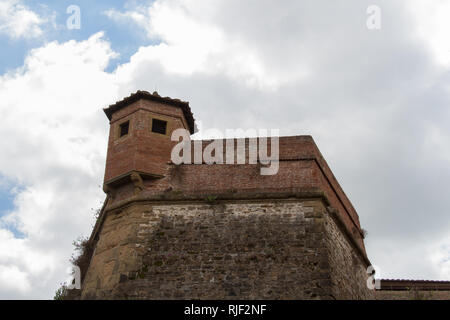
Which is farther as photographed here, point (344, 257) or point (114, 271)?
point (344, 257)

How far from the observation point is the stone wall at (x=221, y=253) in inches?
486

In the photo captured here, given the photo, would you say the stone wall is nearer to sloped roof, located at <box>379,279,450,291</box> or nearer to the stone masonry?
the stone masonry

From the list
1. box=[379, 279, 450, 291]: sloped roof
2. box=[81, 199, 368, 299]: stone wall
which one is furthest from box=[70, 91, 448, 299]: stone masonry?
box=[379, 279, 450, 291]: sloped roof

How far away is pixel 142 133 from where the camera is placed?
1486 cm

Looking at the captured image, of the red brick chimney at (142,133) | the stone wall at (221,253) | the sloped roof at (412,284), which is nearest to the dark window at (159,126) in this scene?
the red brick chimney at (142,133)

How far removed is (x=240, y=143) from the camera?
578 inches

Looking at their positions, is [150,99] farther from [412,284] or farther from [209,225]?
[412,284]

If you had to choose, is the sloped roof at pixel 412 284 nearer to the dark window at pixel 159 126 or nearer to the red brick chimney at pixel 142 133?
the red brick chimney at pixel 142 133

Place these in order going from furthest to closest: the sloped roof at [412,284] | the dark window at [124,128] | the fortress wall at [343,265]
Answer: the sloped roof at [412,284]
the dark window at [124,128]
the fortress wall at [343,265]

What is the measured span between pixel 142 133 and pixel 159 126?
0.69 metres
